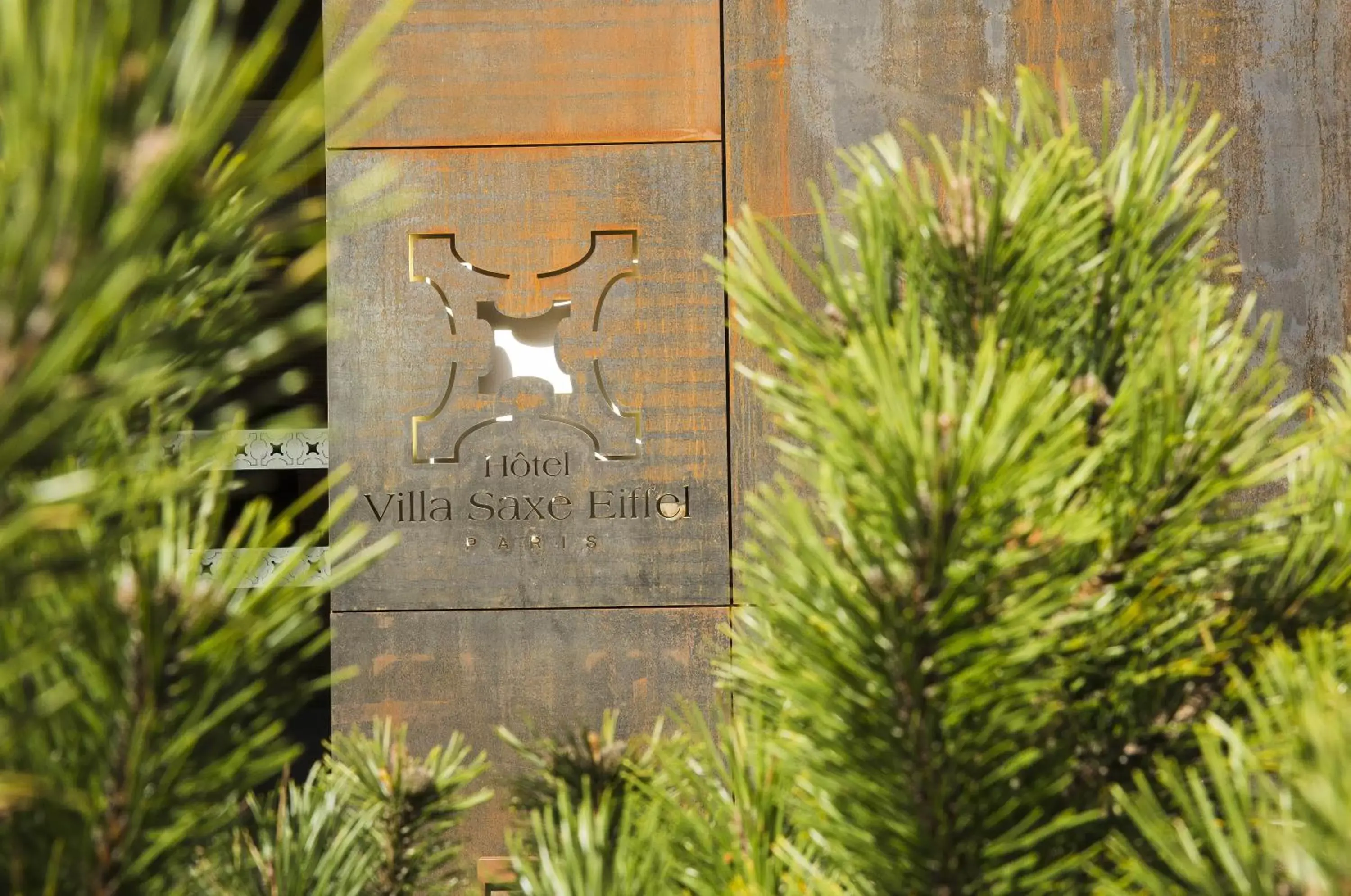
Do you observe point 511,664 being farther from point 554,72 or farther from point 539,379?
point 554,72

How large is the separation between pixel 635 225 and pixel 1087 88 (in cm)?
73

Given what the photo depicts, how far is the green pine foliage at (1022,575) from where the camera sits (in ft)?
0.89

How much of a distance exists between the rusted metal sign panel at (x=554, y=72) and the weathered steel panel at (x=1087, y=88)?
64mm

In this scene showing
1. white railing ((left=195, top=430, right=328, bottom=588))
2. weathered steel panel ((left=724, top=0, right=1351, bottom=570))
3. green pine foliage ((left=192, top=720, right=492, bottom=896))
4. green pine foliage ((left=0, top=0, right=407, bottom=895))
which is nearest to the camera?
green pine foliage ((left=0, top=0, right=407, bottom=895))

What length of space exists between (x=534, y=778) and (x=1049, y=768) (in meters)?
0.36

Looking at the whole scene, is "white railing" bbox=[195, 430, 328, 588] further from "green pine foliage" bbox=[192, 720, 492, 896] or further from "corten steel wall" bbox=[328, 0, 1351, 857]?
"green pine foliage" bbox=[192, 720, 492, 896]

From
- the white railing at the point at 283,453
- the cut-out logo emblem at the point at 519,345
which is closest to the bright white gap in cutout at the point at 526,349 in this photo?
the cut-out logo emblem at the point at 519,345

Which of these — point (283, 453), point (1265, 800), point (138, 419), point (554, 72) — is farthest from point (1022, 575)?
point (283, 453)

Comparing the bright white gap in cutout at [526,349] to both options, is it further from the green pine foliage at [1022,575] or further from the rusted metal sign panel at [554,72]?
the green pine foliage at [1022,575]

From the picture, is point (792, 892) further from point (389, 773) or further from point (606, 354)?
point (606, 354)

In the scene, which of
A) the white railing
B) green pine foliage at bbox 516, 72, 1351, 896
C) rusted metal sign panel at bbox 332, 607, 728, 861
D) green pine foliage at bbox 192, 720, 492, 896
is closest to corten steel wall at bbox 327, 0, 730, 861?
rusted metal sign panel at bbox 332, 607, 728, 861

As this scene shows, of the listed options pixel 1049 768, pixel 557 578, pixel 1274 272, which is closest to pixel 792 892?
pixel 1049 768

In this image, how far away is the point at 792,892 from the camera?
0.31 meters

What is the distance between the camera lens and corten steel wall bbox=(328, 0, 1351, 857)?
1798 mm
